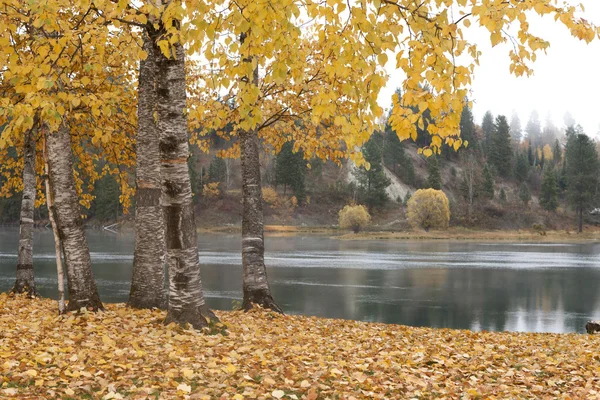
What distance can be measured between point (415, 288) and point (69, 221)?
79.4 ft

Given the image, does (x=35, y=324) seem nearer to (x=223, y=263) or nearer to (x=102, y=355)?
(x=102, y=355)

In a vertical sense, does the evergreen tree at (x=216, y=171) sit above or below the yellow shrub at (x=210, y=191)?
above

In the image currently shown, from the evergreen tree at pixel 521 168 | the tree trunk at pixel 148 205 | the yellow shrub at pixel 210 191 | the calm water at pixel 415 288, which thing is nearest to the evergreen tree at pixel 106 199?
the yellow shrub at pixel 210 191

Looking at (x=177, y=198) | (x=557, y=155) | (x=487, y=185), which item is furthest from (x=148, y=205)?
(x=557, y=155)

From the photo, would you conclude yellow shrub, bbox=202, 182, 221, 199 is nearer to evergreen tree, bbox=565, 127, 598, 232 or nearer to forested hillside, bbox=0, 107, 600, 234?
forested hillside, bbox=0, 107, 600, 234

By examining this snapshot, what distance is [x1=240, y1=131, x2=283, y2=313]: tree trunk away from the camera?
14133 mm

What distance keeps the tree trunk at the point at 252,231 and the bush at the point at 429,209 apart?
86116 mm

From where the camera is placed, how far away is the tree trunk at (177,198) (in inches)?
350

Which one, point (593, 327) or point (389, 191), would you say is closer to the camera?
point (593, 327)

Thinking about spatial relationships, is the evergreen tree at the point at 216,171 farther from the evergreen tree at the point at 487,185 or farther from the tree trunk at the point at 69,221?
the tree trunk at the point at 69,221

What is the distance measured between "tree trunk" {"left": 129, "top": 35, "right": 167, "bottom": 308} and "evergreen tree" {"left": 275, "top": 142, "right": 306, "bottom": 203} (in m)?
108

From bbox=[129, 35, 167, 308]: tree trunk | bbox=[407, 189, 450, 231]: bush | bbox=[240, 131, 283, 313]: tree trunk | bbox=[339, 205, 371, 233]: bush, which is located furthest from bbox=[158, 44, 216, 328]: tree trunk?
bbox=[339, 205, 371, 233]: bush

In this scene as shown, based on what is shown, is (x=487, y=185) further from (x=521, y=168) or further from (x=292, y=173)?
(x=292, y=173)

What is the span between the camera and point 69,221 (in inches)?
416
